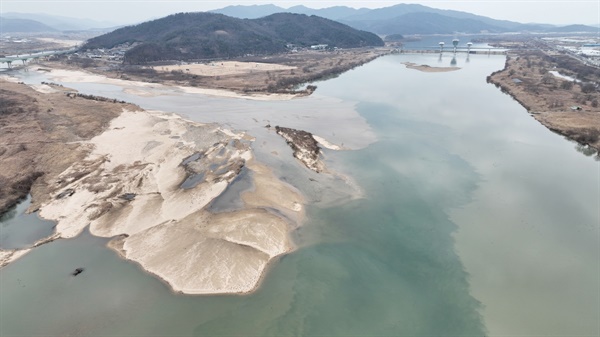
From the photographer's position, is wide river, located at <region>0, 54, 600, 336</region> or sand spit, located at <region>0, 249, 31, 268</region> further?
sand spit, located at <region>0, 249, 31, 268</region>

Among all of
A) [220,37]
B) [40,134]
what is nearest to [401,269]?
[40,134]

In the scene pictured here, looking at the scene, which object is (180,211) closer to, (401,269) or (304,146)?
(401,269)

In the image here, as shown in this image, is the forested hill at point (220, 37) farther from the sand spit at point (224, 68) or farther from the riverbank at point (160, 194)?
the riverbank at point (160, 194)

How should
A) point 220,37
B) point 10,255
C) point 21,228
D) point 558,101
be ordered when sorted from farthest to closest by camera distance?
point 220,37 < point 558,101 < point 21,228 < point 10,255

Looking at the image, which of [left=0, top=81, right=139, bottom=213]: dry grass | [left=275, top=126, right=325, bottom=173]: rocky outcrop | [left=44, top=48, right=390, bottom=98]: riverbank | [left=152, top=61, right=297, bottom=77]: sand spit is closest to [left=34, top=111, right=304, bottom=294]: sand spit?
[left=0, top=81, right=139, bottom=213]: dry grass

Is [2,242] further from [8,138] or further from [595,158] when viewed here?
[595,158]

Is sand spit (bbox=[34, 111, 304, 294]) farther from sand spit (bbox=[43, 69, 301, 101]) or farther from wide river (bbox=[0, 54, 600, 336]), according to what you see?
sand spit (bbox=[43, 69, 301, 101])
